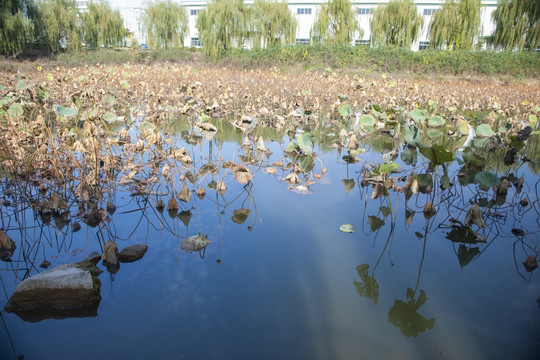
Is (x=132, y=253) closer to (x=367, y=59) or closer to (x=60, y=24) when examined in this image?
(x=367, y=59)

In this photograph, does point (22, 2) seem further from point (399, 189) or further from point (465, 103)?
point (399, 189)

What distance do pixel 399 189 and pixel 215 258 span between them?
5.69 feet

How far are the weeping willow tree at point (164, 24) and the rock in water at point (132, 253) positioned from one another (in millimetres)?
22935

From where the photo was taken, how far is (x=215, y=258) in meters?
2.28

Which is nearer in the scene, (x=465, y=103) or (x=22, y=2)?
(x=465, y=103)

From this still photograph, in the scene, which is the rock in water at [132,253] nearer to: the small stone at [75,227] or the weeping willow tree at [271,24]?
the small stone at [75,227]

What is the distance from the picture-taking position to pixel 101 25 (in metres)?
21.8

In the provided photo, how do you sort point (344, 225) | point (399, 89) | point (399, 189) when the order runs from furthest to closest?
point (399, 89) → point (399, 189) → point (344, 225)

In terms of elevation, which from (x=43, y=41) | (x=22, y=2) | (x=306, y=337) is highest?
(x=22, y=2)

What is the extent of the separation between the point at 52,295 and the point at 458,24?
21059 millimetres

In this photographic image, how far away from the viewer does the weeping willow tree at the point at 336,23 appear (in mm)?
19422

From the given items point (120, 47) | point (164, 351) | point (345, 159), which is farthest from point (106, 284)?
point (120, 47)

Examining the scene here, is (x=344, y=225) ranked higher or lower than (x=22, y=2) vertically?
lower

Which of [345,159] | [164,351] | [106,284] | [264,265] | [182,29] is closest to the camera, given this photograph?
[164,351]
